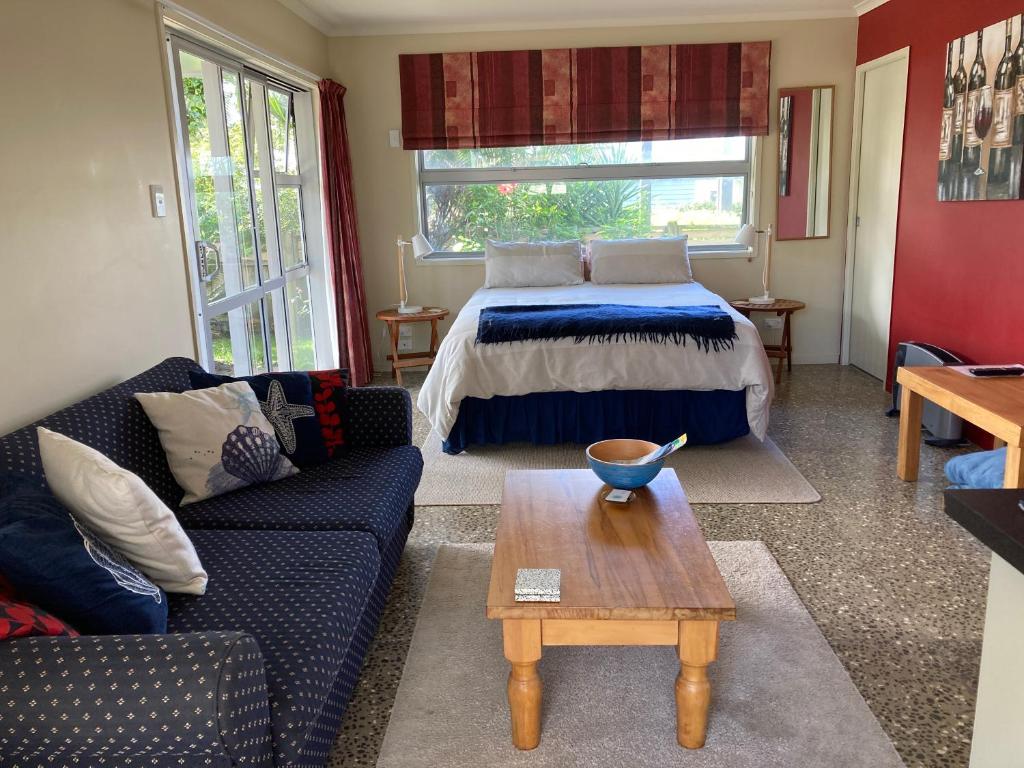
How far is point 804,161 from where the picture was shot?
17.8ft

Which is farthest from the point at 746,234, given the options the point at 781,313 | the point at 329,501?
the point at 329,501

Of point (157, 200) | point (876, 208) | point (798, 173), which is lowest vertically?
point (876, 208)

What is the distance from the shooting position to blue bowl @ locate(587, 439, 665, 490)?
2.29 m

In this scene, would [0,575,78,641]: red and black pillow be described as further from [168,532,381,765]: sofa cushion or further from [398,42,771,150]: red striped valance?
[398,42,771,150]: red striped valance

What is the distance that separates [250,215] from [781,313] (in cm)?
334

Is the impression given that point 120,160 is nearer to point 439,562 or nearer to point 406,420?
point 406,420

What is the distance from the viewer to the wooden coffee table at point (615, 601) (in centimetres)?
176

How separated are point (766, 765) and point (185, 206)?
2831 mm

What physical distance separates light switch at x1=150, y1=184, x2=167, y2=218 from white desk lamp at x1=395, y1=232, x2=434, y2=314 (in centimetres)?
239

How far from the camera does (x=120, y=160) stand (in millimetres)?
2793

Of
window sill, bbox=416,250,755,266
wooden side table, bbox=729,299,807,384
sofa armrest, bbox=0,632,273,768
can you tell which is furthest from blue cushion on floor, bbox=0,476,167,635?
window sill, bbox=416,250,755,266

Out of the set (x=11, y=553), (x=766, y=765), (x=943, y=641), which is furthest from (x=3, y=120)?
(x=943, y=641)

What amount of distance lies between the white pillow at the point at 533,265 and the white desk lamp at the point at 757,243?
1.05 meters

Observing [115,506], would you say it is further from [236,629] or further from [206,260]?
[206,260]
